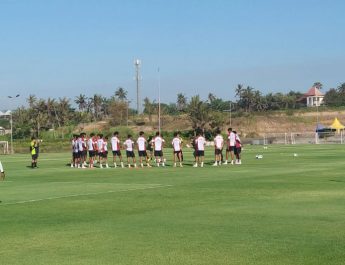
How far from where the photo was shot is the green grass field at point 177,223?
998cm

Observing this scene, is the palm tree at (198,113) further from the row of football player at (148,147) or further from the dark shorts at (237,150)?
the dark shorts at (237,150)

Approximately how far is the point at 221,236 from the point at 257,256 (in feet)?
6.04

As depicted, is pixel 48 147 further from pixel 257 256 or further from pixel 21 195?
pixel 257 256

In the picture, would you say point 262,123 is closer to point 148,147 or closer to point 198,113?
point 198,113

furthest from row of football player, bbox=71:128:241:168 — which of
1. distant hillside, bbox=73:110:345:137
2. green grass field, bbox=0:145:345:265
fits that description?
distant hillside, bbox=73:110:345:137

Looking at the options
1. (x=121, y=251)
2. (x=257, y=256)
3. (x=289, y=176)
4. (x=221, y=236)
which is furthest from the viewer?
(x=289, y=176)

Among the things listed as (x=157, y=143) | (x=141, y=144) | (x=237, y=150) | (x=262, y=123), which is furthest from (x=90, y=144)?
(x=262, y=123)

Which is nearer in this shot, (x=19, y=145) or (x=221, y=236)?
(x=221, y=236)

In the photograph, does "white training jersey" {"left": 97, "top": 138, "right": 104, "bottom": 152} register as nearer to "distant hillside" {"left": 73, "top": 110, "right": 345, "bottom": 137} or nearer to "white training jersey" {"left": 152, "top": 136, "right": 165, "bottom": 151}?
"white training jersey" {"left": 152, "top": 136, "right": 165, "bottom": 151}

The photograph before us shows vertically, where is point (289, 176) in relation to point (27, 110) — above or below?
below

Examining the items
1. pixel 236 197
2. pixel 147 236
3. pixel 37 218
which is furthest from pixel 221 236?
pixel 236 197

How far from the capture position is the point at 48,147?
8144 cm

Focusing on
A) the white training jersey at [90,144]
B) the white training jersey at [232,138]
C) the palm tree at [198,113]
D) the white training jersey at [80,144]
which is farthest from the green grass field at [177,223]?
the palm tree at [198,113]

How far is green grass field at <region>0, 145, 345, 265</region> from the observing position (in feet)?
32.8
